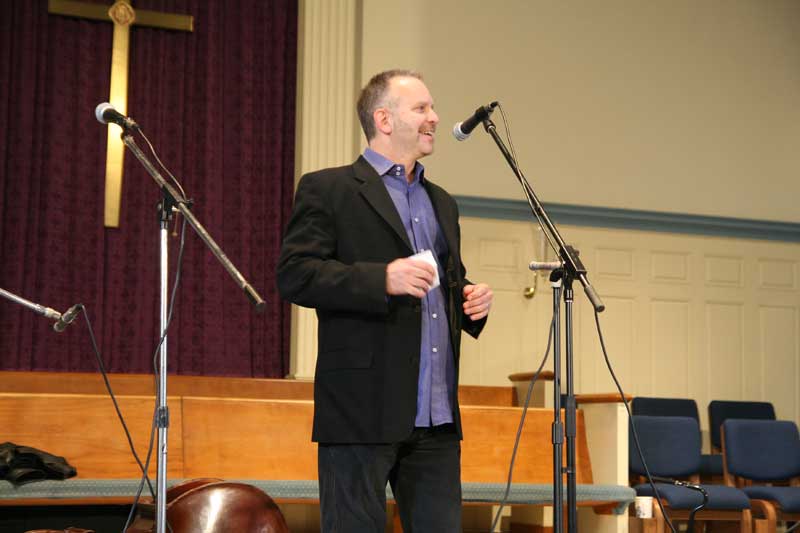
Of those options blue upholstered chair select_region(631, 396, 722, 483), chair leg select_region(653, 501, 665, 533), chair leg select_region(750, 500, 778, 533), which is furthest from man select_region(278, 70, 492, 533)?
blue upholstered chair select_region(631, 396, 722, 483)

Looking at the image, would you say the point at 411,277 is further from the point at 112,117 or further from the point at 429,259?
the point at 112,117

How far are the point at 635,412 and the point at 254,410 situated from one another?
11.8 ft

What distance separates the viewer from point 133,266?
7289mm

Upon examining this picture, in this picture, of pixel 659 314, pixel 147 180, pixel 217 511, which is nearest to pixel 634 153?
pixel 659 314

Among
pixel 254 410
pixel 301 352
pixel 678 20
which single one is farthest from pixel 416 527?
pixel 678 20

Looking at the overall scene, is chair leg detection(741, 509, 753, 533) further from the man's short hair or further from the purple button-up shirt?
the man's short hair

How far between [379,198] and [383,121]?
255mm

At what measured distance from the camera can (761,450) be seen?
20.0 feet

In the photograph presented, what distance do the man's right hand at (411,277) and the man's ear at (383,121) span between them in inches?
20.0

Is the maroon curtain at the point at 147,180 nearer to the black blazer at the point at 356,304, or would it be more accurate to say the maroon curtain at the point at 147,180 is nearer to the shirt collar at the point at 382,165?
the shirt collar at the point at 382,165

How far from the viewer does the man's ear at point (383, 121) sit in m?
2.69

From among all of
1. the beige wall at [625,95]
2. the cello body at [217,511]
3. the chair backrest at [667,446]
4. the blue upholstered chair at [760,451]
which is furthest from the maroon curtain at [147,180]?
the cello body at [217,511]

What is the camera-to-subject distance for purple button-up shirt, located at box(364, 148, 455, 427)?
8.06ft

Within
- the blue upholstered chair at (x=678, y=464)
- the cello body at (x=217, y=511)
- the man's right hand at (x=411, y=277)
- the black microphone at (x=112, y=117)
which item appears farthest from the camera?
the blue upholstered chair at (x=678, y=464)
